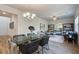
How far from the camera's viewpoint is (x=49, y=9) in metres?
2.39

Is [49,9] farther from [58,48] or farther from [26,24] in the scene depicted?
[58,48]

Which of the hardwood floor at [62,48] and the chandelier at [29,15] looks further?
the chandelier at [29,15]

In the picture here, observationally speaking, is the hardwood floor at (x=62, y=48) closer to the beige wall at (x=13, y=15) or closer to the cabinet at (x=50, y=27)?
the cabinet at (x=50, y=27)

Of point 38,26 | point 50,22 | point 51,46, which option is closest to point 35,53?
point 51,46

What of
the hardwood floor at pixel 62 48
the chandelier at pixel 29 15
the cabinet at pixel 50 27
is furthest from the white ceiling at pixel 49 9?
the hardwood floor at pixel 62 48

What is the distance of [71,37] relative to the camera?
8.29ft

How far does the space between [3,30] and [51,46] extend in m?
1.25

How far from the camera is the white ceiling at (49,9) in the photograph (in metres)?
2.28

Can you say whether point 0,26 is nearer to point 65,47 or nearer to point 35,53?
point 35,53

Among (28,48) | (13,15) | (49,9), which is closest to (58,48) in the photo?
(28,48)

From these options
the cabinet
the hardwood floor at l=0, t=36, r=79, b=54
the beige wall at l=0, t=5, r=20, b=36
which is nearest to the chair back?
the hardwood floor at l=0, t=36, r=79, b=54

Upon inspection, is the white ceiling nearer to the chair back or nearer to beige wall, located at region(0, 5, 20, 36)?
beige wall, located at region(0, 5, 20, 36)

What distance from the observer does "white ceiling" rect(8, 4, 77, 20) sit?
2279 mm

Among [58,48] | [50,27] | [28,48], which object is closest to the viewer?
[28,48]
